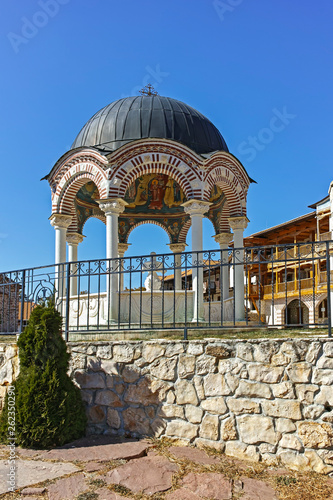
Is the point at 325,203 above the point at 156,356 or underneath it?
above

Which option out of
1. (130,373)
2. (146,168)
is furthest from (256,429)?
(146,168)

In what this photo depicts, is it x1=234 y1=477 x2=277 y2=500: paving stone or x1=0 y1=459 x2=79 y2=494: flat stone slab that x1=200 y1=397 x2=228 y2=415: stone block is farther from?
x1=0 y1=459 x2=79 y2=494: flat stone slab

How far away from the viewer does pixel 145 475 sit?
472 cm

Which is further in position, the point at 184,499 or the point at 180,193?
the point at 180,193

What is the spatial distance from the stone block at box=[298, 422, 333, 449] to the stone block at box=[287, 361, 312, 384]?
0.46 m

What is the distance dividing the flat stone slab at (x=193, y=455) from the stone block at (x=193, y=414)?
0.33 meters

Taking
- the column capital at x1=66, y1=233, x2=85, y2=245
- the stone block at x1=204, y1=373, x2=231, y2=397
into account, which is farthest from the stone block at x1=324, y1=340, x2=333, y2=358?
the column capital at x1=66, y1=233, x2=85, y2=245

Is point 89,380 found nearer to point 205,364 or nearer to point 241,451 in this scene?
point 205,364

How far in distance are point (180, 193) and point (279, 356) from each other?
963 cm

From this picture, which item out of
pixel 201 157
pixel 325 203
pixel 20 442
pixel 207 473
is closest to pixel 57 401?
pixel 20 442

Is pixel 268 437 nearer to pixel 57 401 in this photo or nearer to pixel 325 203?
pixel 57 401

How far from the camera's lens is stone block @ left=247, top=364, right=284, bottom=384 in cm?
515

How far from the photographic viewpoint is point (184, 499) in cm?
425

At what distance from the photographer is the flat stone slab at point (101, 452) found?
520cm
